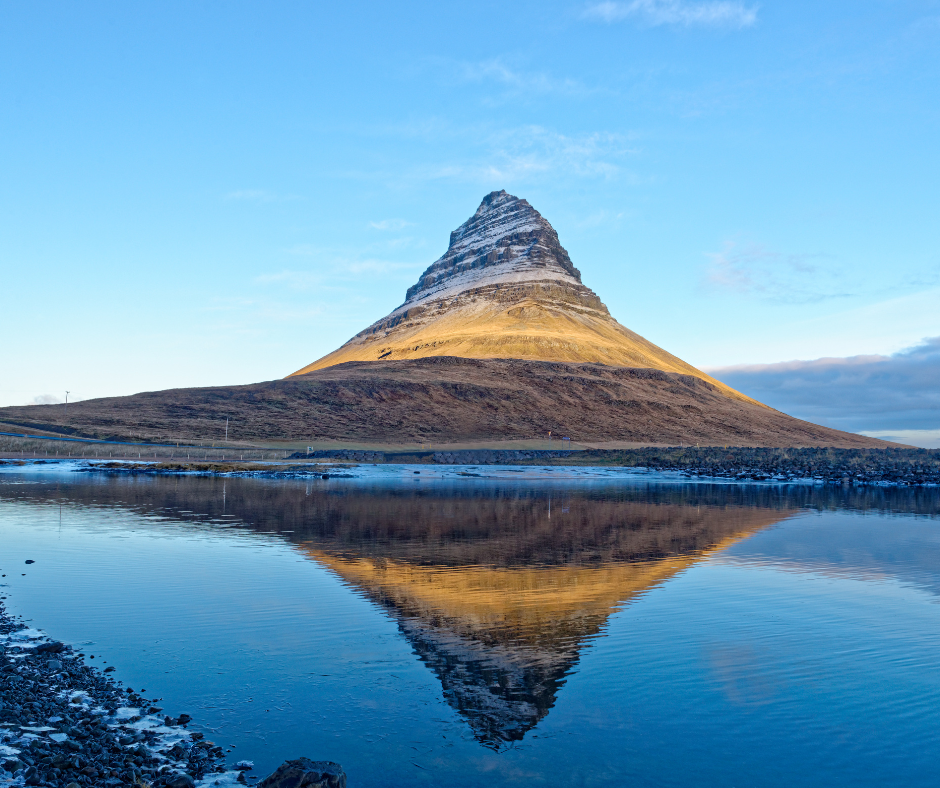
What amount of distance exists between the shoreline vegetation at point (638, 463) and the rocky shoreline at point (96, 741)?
49.3 m

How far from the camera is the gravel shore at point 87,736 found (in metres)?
7.69

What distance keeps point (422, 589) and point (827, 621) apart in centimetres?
870

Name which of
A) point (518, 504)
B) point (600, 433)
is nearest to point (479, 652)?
point (518, 504)

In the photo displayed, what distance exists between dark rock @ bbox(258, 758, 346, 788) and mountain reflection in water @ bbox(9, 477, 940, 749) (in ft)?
7.45

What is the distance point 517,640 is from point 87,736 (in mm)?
7077

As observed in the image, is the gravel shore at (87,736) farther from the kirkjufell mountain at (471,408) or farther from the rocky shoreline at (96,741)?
the kirkjufell mountain at (471,408)

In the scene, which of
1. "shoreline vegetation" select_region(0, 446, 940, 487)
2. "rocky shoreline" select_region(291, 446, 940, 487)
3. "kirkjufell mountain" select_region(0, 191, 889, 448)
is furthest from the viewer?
"kirkjufell mountain" select_region(0, 191, 889, 448)

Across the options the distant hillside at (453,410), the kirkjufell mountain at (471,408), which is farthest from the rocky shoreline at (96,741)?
the kirkjufell mountain at (471,408)

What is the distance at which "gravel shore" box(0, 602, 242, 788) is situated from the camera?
769cm

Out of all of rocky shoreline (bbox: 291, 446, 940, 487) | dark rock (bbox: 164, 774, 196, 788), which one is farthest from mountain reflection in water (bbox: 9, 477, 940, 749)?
rocky shoreline (bbox: 291, 446, 940, 487)

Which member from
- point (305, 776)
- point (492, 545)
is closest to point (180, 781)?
point (305, 776)

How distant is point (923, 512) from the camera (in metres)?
39.8

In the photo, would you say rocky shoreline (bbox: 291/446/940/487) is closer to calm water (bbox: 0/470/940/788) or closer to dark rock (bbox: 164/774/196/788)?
calm water (bbox: 0/470/940/788)

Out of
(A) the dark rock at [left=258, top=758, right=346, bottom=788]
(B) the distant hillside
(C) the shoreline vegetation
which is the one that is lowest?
(A) the dark rock at [left=258, top=758, right=346, bottom=788]
